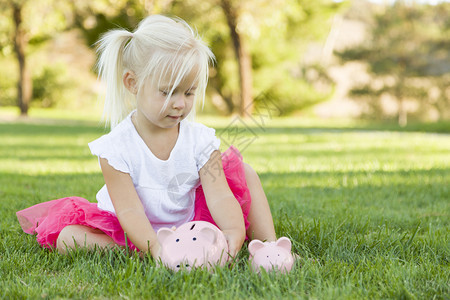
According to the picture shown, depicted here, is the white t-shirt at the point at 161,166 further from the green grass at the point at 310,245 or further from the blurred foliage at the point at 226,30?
the blurred foliage at the point at 226,30

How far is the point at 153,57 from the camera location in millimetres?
2178

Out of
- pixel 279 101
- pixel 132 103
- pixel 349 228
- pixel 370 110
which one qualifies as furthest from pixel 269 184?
pixel 370 110

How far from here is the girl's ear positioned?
2.28 meters

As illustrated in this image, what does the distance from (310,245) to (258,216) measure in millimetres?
276

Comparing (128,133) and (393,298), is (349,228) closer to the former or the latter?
(393,298)

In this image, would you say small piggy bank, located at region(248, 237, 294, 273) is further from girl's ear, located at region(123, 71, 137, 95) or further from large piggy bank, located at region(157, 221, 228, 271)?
girl's ear, located at region(123, 71, 137, 95)

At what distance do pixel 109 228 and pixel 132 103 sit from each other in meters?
0.61

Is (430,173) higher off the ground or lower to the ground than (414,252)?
lower

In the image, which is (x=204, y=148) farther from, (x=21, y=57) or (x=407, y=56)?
(x=407, y=56)

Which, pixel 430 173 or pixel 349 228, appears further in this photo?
pixel 430 173

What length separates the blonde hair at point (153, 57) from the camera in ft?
7.06

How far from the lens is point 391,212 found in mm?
3172

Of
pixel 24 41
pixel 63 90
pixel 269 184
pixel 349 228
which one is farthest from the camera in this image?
pixel 63 90

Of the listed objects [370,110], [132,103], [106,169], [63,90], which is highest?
[132,103]
